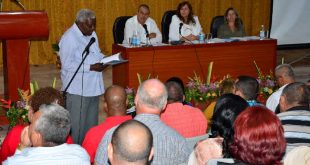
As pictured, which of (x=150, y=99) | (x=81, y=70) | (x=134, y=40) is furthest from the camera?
(x=134, y=40)

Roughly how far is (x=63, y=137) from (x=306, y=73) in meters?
7.81

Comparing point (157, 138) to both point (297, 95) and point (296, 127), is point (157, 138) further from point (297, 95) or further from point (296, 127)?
point (297, 95)

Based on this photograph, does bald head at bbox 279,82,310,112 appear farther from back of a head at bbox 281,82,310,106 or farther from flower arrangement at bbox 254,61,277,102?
flower arrangement at bbox 254,61,277,102

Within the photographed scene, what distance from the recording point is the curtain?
10.3 metres

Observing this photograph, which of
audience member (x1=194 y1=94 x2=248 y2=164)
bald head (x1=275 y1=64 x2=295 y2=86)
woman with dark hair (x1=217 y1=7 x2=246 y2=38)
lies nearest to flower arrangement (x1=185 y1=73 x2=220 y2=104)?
bald head (x1=275 y1=64 x2=295 y2=86)

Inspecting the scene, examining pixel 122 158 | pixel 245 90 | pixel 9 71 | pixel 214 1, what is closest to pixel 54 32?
pixel 214 1

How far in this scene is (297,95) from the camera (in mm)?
3814

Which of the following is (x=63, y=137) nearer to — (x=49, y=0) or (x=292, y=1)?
(x=49, y=0)

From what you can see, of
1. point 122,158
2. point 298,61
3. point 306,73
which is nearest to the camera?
point 122,158

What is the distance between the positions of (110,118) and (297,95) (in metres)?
1.26

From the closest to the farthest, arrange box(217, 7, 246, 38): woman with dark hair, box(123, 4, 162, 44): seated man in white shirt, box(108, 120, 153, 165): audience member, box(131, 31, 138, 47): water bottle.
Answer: box(108, 120, 153, 165): audience member, box(131, 31, 138, 47): water bottle, box(123, 4, 162, 44): seated man in white shirt, box(217, 7, 246, 38): woman with dark hair

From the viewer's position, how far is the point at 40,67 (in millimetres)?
10305

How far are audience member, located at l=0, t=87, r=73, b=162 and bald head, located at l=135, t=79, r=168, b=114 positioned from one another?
0.56 meters

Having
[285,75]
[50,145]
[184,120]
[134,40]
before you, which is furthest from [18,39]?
[50,145]
